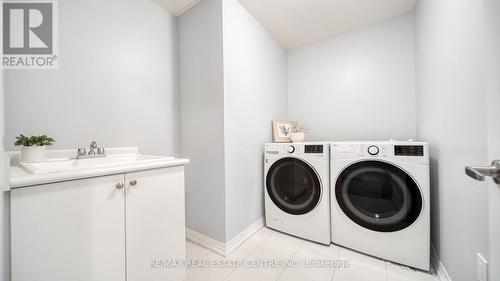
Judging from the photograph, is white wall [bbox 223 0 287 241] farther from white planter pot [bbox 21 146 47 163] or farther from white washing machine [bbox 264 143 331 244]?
white planter pot [bbox 21 146 47 163]

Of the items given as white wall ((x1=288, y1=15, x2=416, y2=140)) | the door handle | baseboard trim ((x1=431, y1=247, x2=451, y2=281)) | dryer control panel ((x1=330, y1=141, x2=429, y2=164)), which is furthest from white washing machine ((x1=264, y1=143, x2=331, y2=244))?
the door handle

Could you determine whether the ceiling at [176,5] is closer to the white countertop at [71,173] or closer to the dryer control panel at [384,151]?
the white countertop at [71,173]

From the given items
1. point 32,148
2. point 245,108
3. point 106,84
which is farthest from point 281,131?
point 32,148

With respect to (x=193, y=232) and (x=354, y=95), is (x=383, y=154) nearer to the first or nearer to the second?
(x=354, y=95)

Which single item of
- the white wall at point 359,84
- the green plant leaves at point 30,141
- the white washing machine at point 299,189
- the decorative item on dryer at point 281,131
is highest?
the white wall at point 359,84

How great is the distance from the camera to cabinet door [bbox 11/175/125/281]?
0.58 m

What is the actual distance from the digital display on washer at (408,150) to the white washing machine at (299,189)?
1.56 ft

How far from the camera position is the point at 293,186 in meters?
1.72

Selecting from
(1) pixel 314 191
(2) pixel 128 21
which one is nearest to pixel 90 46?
(2) pixel 128 21

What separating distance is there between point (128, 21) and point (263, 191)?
6.67ft

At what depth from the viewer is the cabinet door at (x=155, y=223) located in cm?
85

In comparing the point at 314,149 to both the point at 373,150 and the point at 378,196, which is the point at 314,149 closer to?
the point at 373,150

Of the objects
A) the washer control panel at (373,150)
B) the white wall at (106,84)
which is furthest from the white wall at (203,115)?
the washer control panel at (373,150)

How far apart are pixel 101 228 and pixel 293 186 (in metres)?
1.45
